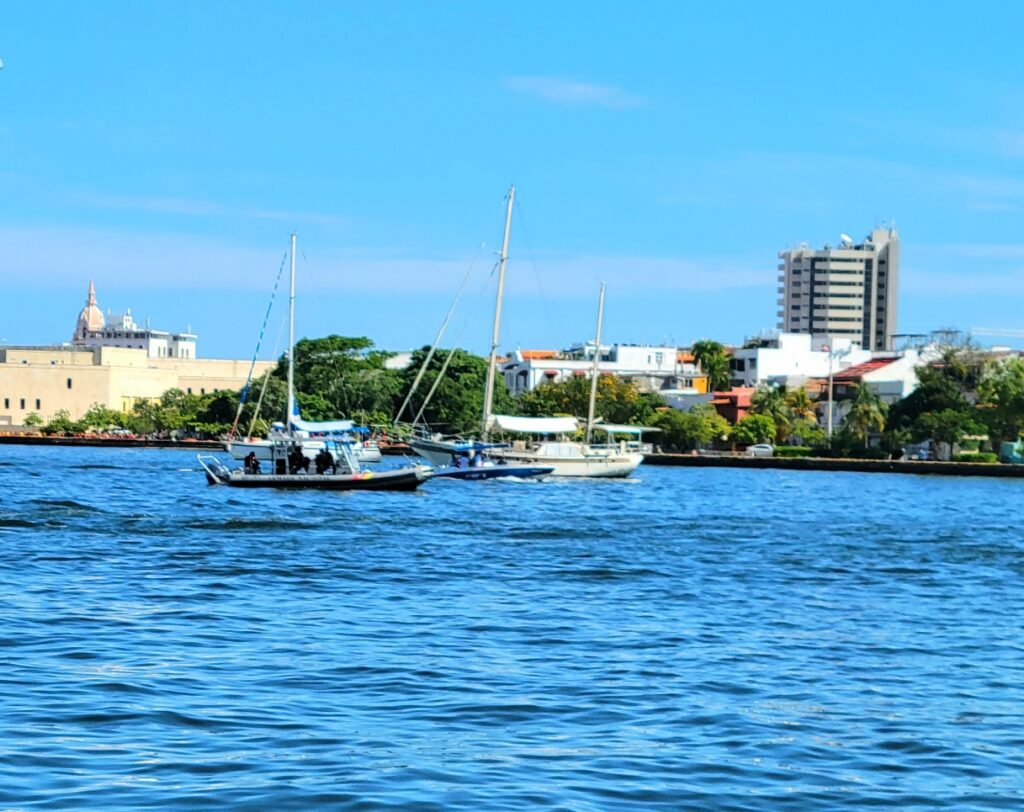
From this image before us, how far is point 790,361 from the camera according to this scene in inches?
5876

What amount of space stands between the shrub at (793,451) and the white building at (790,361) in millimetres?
26150

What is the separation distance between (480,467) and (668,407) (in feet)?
206

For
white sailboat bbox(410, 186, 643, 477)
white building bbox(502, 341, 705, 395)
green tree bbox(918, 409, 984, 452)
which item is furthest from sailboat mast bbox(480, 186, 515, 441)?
white building bbox(502, 341, 705, 395)


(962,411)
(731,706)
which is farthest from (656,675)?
(962,411)

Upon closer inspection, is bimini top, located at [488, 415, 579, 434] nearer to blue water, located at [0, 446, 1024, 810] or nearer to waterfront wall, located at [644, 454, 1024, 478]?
waterfront wall, located at [644, 454, 1024, 478]

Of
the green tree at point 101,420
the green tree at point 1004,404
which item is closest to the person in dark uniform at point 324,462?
the green tree at point 1004,404

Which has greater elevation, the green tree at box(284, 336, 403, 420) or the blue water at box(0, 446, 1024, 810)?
the green tree at box(284, 336, 403, 420)

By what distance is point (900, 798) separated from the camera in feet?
36.7

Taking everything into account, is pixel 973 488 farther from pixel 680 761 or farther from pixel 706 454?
pixel 680 761

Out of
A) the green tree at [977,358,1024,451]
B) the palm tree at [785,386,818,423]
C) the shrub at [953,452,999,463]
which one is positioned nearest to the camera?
the shrub at [953,452,999,463]

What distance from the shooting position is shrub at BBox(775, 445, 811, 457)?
11162 centimetres

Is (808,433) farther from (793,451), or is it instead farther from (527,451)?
(527,451)

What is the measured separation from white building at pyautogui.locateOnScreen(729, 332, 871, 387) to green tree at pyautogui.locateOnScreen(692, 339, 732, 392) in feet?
4.69

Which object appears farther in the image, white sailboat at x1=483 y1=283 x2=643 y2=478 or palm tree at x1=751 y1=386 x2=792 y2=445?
palm tree at x1=751 y1=386 x2=792 y2=445
